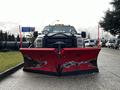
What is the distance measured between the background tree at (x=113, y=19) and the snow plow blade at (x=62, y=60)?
51.7 m

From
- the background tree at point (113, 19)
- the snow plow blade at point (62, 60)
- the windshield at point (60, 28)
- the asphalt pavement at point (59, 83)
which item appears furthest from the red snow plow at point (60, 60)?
the background tree at point (113, 19)

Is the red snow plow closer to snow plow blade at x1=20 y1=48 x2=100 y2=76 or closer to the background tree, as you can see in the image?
snow plow blade at x1=20 y1=48 x2=100 y2=76

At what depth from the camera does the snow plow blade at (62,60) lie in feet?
44.5

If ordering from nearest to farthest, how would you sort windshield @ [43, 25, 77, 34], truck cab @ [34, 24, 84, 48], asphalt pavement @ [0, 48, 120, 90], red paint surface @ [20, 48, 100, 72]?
asphalt pavement @ [0, 48, 120, 90] < red paint surface @ [20, 48, 100, 72] < truck cab @ [34, 24, 84, 48] < windshield @ [43, 25, 77, 34]

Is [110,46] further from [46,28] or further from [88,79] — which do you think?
[88,79]

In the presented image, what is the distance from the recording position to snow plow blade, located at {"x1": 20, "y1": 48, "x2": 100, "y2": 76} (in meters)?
13.6

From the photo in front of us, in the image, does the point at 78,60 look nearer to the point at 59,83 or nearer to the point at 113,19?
the point at 59,83

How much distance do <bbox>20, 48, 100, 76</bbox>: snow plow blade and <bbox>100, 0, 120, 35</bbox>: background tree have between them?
51.7 meters

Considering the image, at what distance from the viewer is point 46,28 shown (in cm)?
1848

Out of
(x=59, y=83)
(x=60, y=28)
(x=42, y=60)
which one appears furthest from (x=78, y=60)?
(x=60, y=28)

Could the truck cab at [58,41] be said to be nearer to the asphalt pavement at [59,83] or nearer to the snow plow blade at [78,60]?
the snow plow blade at [78,60]

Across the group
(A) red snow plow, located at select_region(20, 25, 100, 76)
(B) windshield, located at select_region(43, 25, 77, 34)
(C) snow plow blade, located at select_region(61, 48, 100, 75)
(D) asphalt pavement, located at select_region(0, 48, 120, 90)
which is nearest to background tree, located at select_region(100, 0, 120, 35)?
(B) windshield, located at select_region(43, 25, 77, 34)

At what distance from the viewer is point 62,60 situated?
13.6 metres

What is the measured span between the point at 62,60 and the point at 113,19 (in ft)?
178
